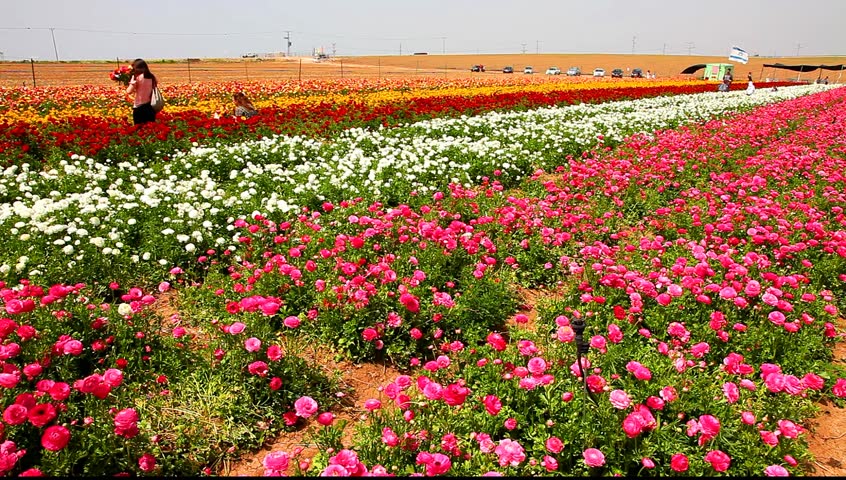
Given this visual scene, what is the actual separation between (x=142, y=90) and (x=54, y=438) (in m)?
8.76

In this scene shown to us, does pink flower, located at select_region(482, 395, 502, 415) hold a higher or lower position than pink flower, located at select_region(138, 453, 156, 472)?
higher

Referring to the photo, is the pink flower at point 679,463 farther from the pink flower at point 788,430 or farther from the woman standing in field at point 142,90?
the woman standing in field at point 142,90

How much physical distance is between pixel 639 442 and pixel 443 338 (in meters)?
1.71

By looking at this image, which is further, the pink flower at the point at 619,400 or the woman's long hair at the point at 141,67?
the woman's long hair at the point at 141,67

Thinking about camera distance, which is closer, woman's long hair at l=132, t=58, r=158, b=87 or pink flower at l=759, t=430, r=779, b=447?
pink flower at l=759, t=430, r=779, b=447

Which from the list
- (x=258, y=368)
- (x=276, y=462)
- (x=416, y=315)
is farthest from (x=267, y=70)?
(x=276, y=462)

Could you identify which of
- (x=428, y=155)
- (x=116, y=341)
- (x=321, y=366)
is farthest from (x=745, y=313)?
(x=428, y=155)

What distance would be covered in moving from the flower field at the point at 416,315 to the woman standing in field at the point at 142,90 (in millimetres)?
909

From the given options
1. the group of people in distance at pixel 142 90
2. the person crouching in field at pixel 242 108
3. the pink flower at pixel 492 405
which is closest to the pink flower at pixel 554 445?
the pink flower at pixel 492 405

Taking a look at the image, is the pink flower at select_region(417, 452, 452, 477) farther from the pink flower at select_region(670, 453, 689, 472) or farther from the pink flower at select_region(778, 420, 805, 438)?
the pink flower at select_region(778, 420, 805, 438)

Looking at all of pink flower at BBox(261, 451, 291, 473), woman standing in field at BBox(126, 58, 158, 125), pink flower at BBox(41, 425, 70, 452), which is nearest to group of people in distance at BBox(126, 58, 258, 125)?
woman standing in field at BBox(126, 58, 158, 125)

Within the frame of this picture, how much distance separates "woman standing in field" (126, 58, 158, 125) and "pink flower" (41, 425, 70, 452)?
819 centimetres

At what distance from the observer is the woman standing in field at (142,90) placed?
8852 millimetres

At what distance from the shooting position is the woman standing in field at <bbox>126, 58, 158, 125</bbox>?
885cm
